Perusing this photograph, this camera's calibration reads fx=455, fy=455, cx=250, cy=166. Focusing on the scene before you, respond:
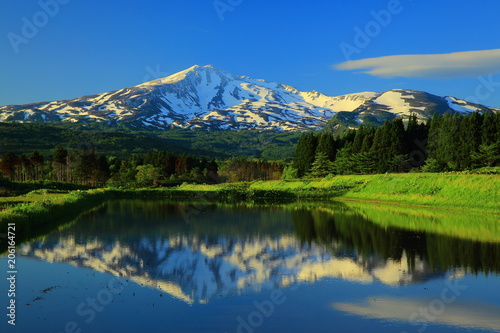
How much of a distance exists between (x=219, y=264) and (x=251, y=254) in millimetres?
3439

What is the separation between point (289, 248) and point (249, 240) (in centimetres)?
393

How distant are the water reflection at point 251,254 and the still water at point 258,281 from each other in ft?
0.21

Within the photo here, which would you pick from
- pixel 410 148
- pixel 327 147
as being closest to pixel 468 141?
pixel 410 148

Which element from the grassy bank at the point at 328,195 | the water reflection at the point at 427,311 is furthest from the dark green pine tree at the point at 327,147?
the water reflection at the point at 427,311

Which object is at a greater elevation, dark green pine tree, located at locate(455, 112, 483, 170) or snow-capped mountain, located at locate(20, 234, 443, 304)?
dark green pine tree, located at locate(455, 112, 483, 170)

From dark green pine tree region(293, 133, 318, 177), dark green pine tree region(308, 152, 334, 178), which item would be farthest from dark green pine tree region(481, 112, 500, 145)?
dark green pine tree region(293, 133, 318, 177)

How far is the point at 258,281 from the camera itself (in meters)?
20.3

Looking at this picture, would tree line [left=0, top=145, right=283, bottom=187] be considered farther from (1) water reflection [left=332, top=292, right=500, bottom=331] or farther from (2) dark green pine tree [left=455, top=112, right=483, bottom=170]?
(1) water reflection [left=332, top=292, right=500, bottom=331]

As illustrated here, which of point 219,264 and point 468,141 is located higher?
point 468,141

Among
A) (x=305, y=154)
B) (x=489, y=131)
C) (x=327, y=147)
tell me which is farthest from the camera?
(x=305, y=154)

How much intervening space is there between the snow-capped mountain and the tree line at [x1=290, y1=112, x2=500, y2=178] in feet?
193

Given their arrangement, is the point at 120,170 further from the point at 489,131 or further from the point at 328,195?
the point at 489,131

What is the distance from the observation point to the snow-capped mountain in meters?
19.9

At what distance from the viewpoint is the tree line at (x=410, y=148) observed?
255ft
